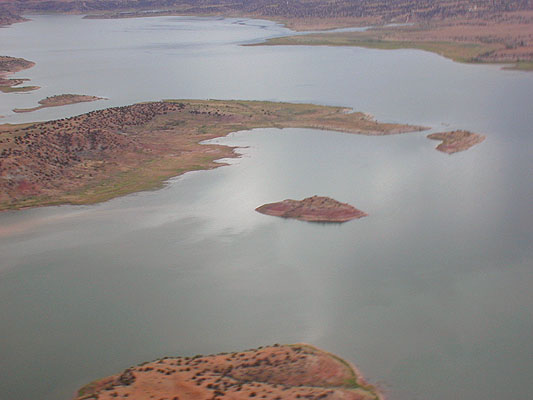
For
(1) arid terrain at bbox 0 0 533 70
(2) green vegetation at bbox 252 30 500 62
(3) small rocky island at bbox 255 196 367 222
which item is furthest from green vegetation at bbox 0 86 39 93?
(3) small rocky island at bbox 255 196 367 222

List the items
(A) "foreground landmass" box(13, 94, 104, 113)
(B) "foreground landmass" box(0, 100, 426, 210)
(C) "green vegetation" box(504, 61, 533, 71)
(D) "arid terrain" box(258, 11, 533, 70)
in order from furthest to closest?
1. (D) "arid terrain" box(258, 11, 533, 70)
2. (C) "green vegetation" box(504, 61, 533, 71)
3. (A) "foreground landmass" box(13, 94, 104, 113)
4. (B) "foreground landmass" box(0, 100, 426, 210)

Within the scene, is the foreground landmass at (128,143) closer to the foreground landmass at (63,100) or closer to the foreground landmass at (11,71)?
the foreground landmass at (63,100)

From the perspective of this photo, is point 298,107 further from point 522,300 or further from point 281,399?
point 281,399

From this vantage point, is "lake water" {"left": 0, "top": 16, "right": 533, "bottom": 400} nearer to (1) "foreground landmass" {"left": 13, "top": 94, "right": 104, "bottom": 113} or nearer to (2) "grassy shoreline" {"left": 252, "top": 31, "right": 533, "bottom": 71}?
(1) "foreground landmass" {"left": 13, "top": 94, "right": 104, "bottom": 113}

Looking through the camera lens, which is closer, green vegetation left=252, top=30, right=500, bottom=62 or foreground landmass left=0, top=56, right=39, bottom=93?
foreground landmass left=0, top=56, right=39, bottom=93

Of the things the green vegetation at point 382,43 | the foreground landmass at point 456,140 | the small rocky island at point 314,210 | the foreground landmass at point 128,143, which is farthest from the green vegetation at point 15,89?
the small rocky island at point 314,210

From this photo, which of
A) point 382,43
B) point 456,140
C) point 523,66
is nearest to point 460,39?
point 382,43
